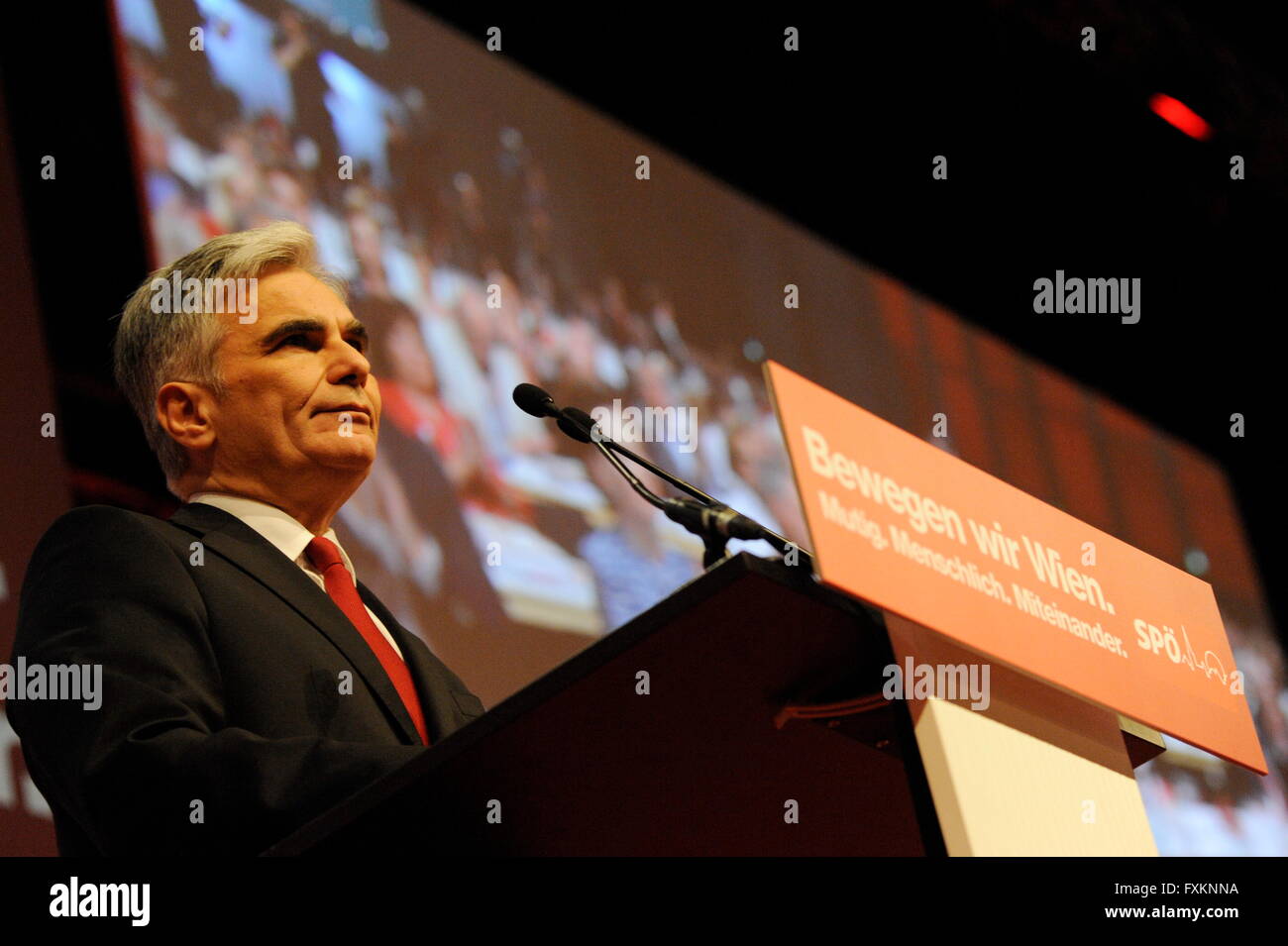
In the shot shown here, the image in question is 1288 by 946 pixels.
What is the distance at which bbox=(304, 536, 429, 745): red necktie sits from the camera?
1.68 meters

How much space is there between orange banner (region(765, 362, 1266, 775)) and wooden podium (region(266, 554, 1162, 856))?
7 centimetres

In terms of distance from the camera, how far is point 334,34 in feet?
11.1

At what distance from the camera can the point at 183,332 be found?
1970 mm

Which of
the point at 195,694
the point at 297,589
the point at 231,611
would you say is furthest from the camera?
the point at 297,589

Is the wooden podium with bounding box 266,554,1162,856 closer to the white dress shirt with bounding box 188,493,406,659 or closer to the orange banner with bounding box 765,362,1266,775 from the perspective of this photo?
the orange banner with bounding box 765,362,1266,775

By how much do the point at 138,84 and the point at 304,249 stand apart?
3.33 ft

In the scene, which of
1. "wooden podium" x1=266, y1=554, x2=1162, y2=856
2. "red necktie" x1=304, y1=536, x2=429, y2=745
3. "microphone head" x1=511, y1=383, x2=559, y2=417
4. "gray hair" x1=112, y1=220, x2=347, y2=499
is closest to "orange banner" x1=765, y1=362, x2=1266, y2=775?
"wooden podium" x1=266, y1=554, x2=1162, y2=856

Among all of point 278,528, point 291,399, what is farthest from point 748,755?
point 291,399

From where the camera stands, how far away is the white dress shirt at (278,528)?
5.97ft

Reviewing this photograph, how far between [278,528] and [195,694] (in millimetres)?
468

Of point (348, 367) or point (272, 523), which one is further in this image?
point (348, 367)

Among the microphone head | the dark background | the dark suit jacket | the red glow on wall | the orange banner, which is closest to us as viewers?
the orange banner

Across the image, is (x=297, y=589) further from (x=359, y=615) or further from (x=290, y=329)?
(x=290, y=329)
